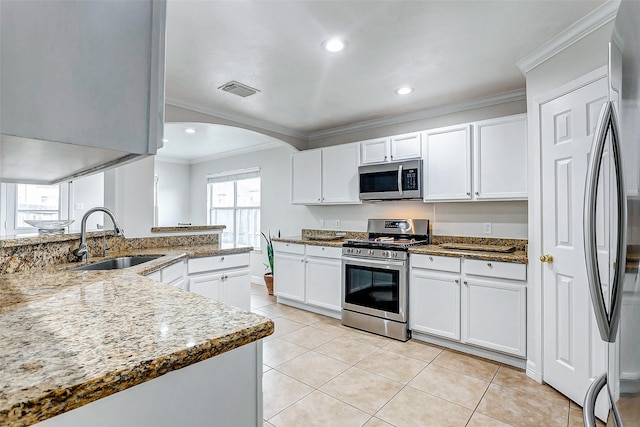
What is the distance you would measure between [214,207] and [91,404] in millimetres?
6314

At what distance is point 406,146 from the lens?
348 cm

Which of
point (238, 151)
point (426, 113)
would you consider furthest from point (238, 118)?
point (238, 151)

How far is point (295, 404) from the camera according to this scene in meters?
2.13

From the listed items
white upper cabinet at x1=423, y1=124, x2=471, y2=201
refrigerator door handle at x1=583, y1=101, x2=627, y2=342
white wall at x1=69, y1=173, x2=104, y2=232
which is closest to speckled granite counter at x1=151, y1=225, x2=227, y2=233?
white upper cabinet at x1=423, y1=124, x2=471, y2=201

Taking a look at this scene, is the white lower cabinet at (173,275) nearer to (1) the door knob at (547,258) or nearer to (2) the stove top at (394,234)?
(2) the stove top at (394,234)

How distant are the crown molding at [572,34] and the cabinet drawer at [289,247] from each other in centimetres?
286

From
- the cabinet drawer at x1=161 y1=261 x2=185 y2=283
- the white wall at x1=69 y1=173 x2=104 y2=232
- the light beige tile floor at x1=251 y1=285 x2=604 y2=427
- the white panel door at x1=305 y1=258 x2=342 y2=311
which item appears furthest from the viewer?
the white wall at x1=69 y1=173 x2=104 y2=232

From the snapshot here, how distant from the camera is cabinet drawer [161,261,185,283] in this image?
7.15 feet

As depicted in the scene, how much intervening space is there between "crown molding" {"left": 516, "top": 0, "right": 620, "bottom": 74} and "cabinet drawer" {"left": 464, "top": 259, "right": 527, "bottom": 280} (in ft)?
4.96

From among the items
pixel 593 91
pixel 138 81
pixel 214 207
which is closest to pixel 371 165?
pixel 593 91

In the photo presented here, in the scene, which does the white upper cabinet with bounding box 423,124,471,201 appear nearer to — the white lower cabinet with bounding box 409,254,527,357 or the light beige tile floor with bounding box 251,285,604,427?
the white lower cabinet with bounding box 409,254,527,357

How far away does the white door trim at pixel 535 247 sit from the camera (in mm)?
2361

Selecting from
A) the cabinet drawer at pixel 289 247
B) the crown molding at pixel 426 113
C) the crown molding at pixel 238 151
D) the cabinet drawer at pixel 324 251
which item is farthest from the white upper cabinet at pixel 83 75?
the crown molding at pixel 238 151

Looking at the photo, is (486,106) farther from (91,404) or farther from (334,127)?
(91,404)
